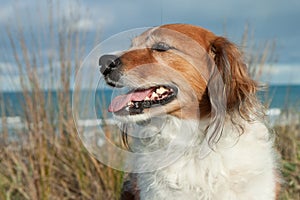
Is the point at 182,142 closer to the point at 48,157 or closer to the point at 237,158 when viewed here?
the point at 237,158

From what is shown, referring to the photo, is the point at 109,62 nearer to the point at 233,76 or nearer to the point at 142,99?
the point at 142,99

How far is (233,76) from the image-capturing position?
3.94m

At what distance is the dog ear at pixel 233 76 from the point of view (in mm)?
3922

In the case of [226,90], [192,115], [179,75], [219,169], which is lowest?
[219,169]

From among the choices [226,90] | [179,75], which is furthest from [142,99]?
[226,90]

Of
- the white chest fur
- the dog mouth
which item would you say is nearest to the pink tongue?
the dog mouth

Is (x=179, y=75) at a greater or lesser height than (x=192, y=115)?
greater

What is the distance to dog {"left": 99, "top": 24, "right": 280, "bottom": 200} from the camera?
373 centimetres

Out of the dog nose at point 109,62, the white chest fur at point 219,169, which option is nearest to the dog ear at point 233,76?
the white chest fur at point 219,169

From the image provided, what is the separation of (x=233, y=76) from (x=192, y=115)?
15.0 inches

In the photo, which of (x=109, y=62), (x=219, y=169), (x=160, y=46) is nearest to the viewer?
(x=109, y=62)

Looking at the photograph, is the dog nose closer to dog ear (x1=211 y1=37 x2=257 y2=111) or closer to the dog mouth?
the dog mouth

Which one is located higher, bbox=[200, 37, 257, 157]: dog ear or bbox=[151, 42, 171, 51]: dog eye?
bbox=[151, 42, 171, 51]: dog eye

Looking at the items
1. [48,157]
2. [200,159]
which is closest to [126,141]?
[200,159]
